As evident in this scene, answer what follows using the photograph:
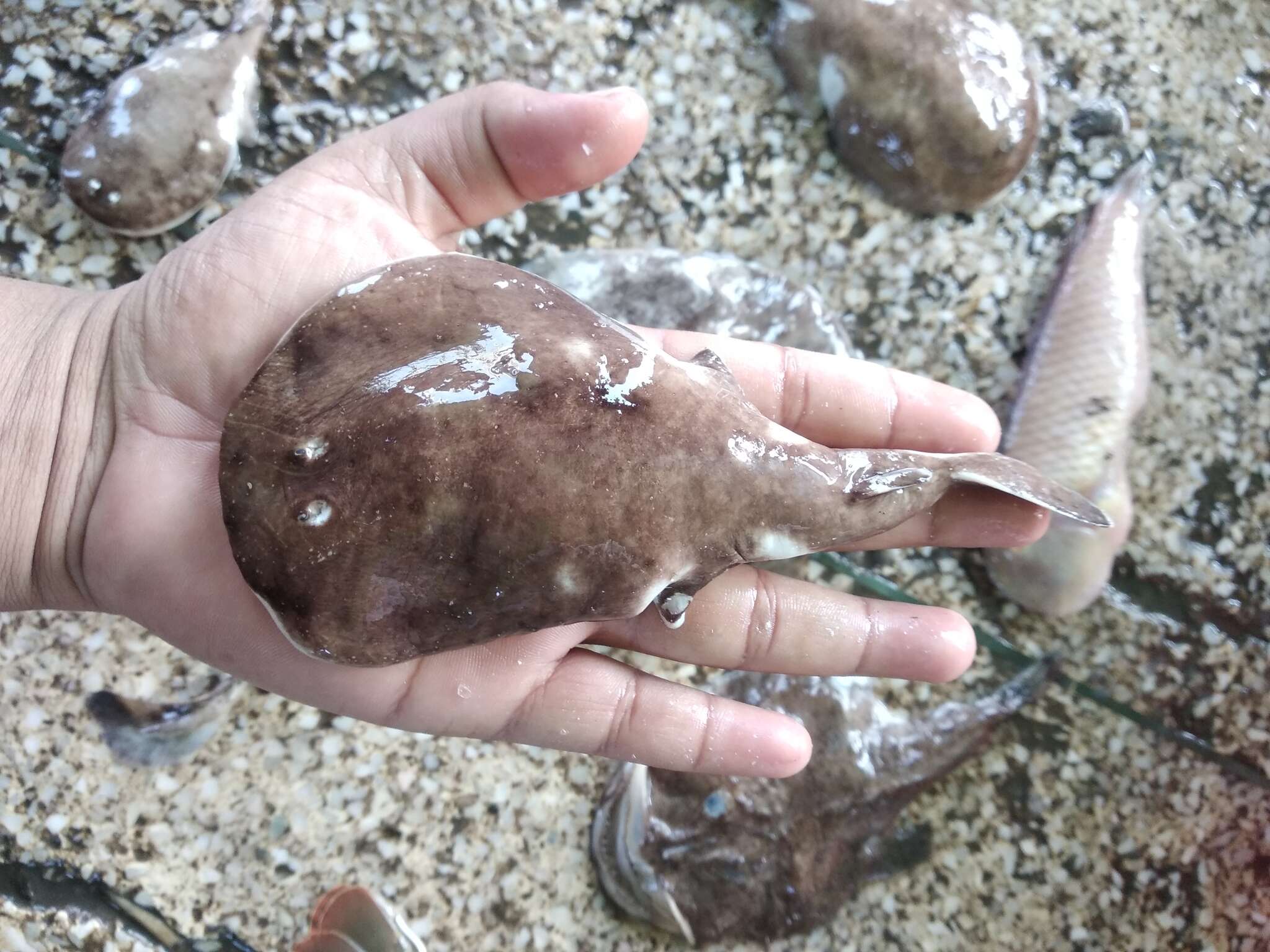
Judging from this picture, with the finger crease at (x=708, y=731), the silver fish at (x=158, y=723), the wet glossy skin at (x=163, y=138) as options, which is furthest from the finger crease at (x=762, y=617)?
the wet glossy skin at (x=163, y=138)

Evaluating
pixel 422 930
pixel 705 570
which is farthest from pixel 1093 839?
pixel 422 930

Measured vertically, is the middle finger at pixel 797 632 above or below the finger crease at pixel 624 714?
above

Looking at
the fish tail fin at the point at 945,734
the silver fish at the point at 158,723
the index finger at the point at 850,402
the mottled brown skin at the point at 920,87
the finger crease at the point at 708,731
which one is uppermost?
the mottled brown skin at the point at 920,87

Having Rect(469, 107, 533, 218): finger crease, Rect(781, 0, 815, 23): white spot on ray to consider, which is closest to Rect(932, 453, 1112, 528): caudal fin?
Rect(469, 107, 533, 218): finger crease

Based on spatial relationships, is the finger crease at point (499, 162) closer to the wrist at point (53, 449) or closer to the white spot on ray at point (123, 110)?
the wrist at point (53, 449)

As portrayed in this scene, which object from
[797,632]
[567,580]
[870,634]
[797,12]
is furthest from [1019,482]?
[797,12]

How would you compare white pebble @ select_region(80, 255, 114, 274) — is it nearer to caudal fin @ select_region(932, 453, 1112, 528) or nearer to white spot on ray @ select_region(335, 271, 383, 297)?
white spot on ray @ select_region(335, 271, 383, 297)

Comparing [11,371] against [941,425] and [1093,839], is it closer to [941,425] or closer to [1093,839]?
[941,425]

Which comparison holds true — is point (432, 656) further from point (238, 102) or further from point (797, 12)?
point (797, 12)
